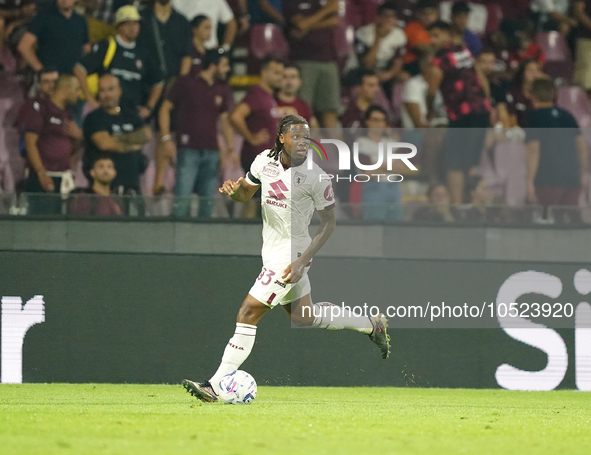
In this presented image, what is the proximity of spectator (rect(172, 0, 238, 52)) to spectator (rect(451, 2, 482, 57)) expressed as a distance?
112 inches

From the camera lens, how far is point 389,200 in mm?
9422

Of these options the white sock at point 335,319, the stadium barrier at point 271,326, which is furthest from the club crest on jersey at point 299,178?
the stadium barrier at point 271,326

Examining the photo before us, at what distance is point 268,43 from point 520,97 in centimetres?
316

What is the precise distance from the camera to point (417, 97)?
36.4 feet

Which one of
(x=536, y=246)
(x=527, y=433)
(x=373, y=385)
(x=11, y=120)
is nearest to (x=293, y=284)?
(x=527, y=433)

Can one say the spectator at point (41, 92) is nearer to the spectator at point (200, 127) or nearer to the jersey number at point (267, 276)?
the spectator at point (200, 127)

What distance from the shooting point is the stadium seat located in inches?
446

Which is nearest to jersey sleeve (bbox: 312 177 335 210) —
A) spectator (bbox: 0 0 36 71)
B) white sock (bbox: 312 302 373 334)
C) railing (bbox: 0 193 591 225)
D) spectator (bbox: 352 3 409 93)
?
white sock (bbox: 312 302 373 334)

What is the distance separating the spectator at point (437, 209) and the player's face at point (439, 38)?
2903 millimetres

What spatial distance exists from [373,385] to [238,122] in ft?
10.2

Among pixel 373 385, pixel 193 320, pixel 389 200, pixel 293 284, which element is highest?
pixel 389 200

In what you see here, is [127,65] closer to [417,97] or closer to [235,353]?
[417,97]

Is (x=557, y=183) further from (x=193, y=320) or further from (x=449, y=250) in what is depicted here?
(x=193, y=320)

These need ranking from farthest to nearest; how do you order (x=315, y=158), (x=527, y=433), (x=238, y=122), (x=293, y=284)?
(x=238, y=122) → (x=315, y=158) → (x=293, y=284) → (x=527, y=433)
